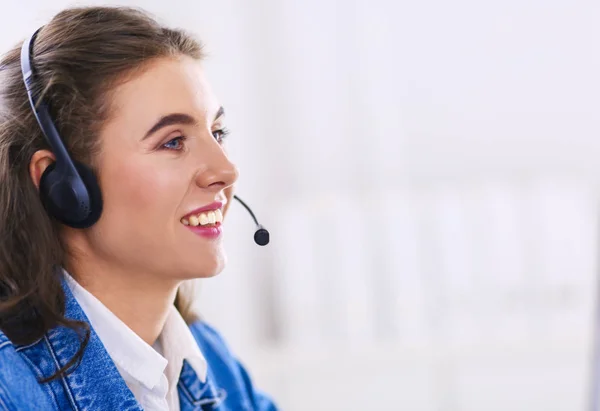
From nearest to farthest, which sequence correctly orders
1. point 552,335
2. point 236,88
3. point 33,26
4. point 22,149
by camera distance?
1. point 22,149
2. point 33,26
3. point 552,335
4. point 236,88

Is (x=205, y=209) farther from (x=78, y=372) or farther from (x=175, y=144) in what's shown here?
(x=78, y=372)

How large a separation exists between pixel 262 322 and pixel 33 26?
1.31m

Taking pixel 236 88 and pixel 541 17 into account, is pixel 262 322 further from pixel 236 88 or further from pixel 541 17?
pixel 541 17

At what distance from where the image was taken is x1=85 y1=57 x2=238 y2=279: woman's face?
3.57ft

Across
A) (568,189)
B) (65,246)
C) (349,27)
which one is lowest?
(568,189)

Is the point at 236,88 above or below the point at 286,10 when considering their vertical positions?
below

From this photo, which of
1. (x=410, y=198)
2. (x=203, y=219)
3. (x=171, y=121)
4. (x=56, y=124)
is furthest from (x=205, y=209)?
(x=410, y=198)

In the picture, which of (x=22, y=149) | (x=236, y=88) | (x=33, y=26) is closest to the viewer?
(x=22, y=149)

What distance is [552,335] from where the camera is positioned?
2338 mm

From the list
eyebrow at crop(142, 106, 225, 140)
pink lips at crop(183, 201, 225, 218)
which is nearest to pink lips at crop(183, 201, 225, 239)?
pink lips at crop(183, 201, 225, 218)

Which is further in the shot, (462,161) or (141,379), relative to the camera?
(462,161)

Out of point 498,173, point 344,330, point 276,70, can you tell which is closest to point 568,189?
point 498,173

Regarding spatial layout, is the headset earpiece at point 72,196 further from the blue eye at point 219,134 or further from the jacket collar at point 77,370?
the blue eye at point 219,134

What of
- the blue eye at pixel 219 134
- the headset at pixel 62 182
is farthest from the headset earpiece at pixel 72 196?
the blue eye at pixel 219 134
